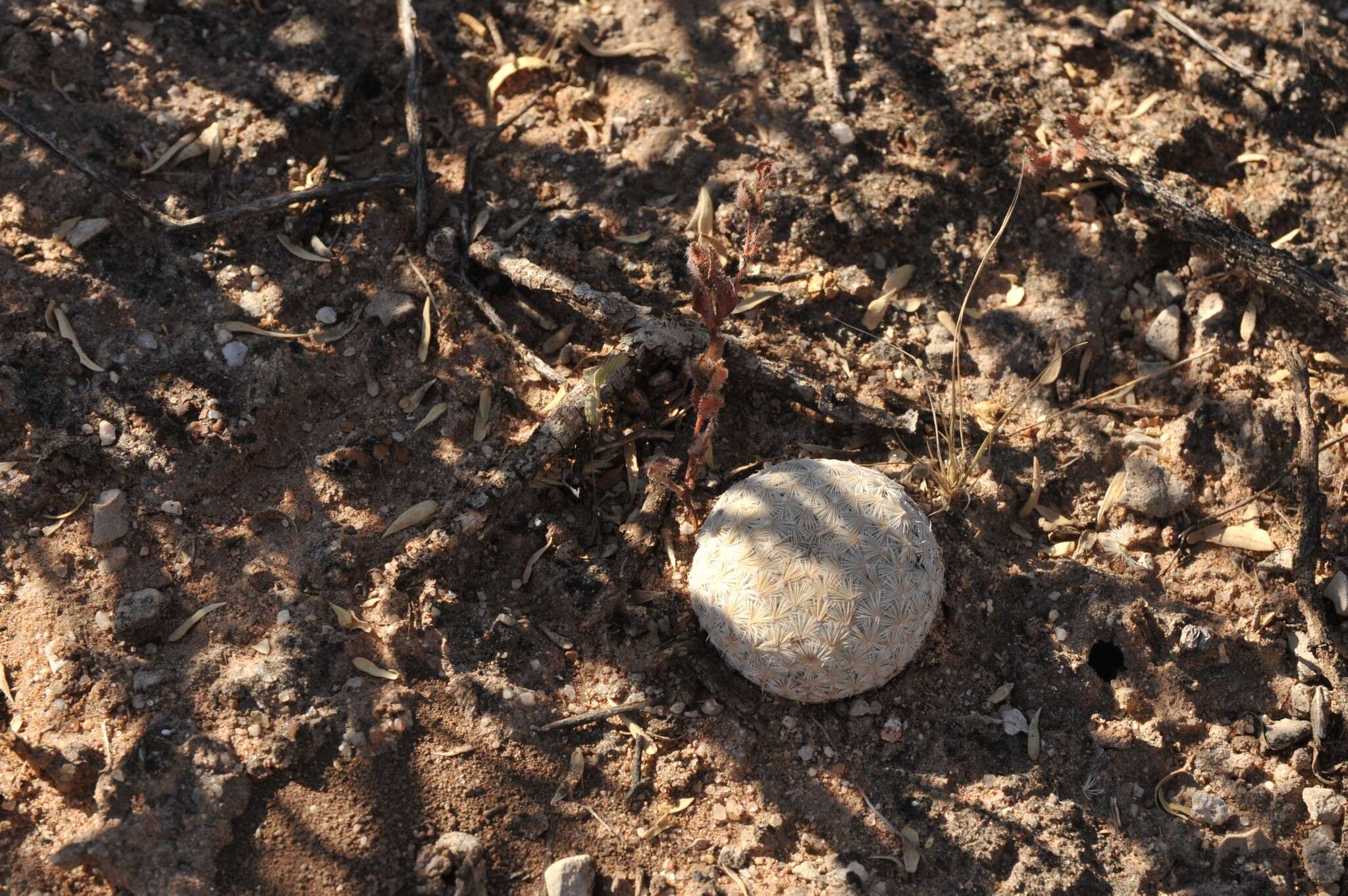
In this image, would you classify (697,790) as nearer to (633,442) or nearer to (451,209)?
(633,442)

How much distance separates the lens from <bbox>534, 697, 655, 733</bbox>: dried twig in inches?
112

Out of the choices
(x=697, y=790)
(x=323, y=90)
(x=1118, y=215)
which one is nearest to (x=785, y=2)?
(x=1118, y=215)

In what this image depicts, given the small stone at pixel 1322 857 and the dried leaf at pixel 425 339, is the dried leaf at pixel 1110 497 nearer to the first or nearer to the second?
the small stone at pixel 1322 857

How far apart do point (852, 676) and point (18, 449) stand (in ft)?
8.29

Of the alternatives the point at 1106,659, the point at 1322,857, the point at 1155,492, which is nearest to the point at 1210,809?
the point at 1322,857

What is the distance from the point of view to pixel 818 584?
2.75m

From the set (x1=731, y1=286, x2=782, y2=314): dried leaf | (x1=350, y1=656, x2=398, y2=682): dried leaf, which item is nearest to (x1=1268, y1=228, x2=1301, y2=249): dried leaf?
(x1=731, y1=286, x2=782, y2=314): dried leaf

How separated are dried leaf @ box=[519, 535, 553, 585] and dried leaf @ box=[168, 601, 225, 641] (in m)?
0.84

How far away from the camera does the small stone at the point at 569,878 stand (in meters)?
2.63

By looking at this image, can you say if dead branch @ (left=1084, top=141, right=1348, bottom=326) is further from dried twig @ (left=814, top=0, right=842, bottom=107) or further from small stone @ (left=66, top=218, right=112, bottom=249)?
small stone @ (left=66, top=218, right=112, bottom=249)

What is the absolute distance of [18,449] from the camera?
309 cm

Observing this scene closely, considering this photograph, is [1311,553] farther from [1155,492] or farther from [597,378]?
[597,378]

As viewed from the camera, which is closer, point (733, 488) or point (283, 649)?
point (283, 649)

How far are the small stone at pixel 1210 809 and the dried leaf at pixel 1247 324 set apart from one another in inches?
62.5
